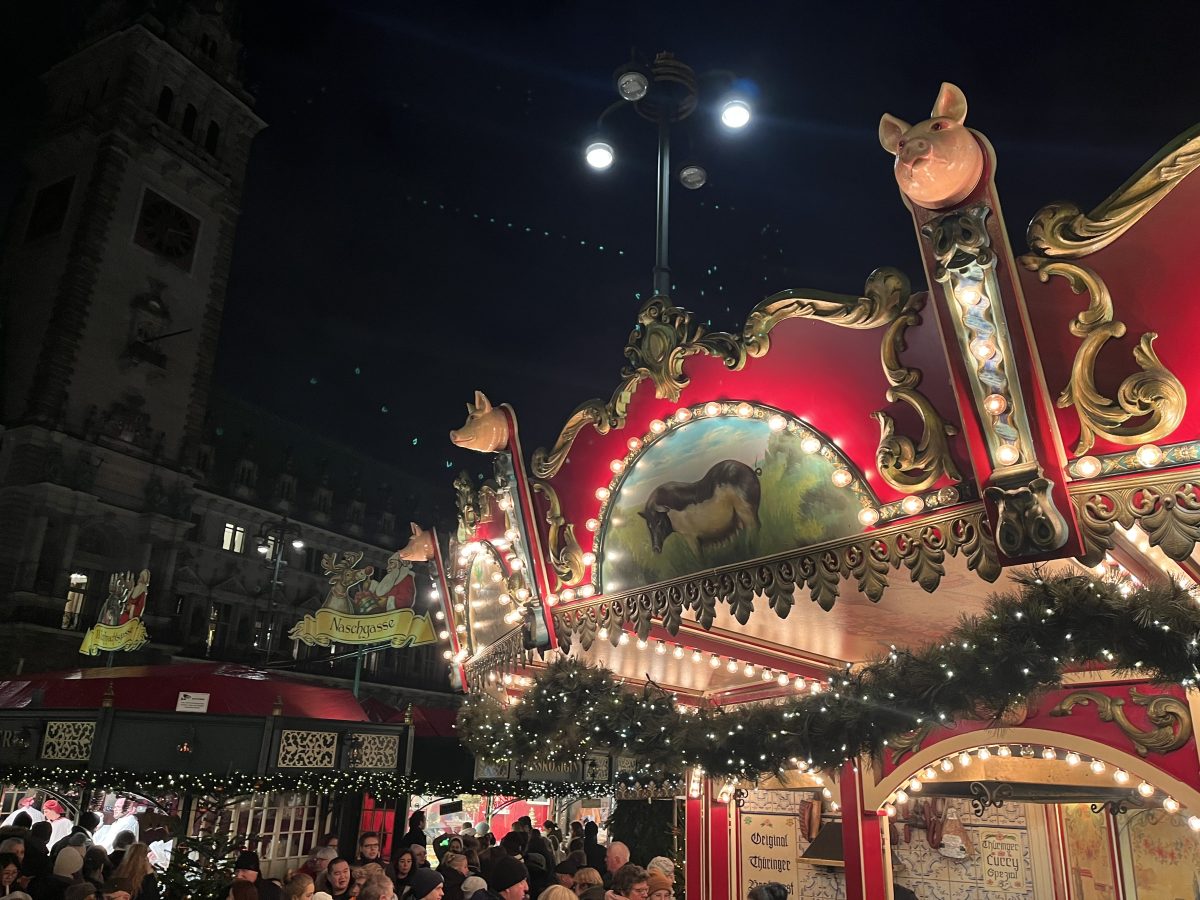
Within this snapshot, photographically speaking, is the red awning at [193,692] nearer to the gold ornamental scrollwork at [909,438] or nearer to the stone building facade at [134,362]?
the gold ornamental scrollwork at [909,438]

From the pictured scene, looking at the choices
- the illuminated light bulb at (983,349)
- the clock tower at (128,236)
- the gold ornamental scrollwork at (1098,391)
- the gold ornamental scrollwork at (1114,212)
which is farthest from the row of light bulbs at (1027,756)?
the clock tower at (128,236)

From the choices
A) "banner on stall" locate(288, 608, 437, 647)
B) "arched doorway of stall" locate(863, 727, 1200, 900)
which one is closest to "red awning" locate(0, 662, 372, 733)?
"banner on stall" locate(288, 608, 437, 647)

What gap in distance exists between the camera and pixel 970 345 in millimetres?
4250

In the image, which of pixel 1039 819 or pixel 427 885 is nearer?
pixel 427 885

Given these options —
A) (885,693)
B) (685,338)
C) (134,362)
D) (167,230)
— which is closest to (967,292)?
(685,338)

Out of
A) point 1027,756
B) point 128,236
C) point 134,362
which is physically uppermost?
point 128,236

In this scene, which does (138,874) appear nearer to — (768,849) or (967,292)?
(967,292)

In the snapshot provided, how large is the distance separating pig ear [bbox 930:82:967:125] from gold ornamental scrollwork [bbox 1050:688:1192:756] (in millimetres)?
5213

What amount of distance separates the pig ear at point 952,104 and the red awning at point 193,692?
10328 millimetres

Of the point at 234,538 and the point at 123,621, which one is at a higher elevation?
the point at 234,538

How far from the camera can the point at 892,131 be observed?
434cm

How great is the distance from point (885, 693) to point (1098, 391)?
9.21 feet

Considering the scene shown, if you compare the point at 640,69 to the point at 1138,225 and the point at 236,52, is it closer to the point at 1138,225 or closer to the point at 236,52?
the point at 1138,225

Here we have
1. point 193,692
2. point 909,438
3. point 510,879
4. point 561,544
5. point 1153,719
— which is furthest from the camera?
point 193,692
